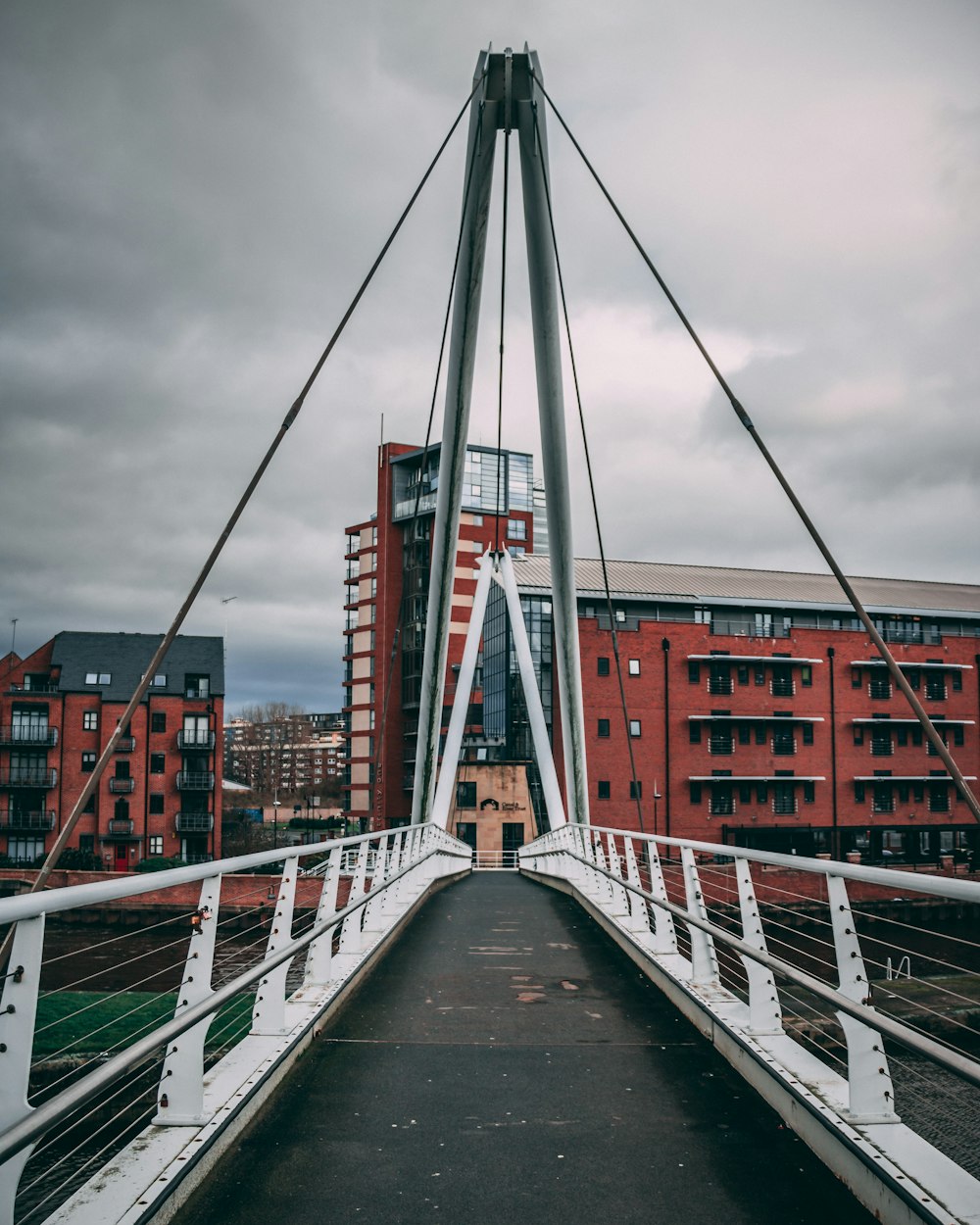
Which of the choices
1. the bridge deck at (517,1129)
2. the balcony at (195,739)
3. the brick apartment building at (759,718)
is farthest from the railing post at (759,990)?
the balcony at (195,739)

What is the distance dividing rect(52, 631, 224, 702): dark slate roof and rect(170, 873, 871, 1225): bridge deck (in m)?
48.2

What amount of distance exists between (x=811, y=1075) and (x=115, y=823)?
163 feet

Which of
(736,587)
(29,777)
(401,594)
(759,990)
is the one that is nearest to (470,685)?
(759,990)

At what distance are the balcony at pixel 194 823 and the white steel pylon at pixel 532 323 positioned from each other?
35.8 m

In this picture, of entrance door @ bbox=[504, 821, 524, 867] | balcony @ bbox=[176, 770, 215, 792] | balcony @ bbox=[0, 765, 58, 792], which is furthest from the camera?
entrance door @ bbox=[504, 821, 524, 867]

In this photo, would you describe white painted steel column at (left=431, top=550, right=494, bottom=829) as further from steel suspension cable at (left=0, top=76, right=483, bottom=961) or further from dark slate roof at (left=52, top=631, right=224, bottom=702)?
dark slate roof at (left=52, top=631, right=224, bottom=702)

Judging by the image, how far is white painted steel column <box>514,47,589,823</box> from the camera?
12.8 meters

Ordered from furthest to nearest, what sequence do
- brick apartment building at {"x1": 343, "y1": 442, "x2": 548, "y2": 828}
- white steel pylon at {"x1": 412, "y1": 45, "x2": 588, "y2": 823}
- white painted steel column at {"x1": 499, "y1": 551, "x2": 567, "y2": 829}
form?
1. brick apartment building at {"x1": 343, "y1": 442, "x2": 548, "y2": 828}
2. white painted steel column at {"x1": 499, "y1": 551, "x2": 567, "y2": 829}
3. white steel pylon at {"x1": 412, "y1": 45, "x2": 588, "y2": 823}

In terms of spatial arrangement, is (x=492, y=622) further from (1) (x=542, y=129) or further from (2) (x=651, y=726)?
(1) (x=542, y=129)

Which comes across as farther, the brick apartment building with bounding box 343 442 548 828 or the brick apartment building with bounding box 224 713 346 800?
the brick apartment building with bounding box 224 713 346 800

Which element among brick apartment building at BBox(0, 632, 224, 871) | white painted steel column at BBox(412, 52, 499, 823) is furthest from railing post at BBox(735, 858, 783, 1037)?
brick apartment building at BBox(0, 632, 224, 871)

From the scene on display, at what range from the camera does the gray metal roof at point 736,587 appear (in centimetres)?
5662

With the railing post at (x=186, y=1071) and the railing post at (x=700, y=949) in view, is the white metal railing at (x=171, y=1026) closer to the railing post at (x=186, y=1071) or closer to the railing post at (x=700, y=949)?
the railing post at (x=186, y=1071)

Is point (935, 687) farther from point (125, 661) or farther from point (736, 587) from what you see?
point (125, 661)
